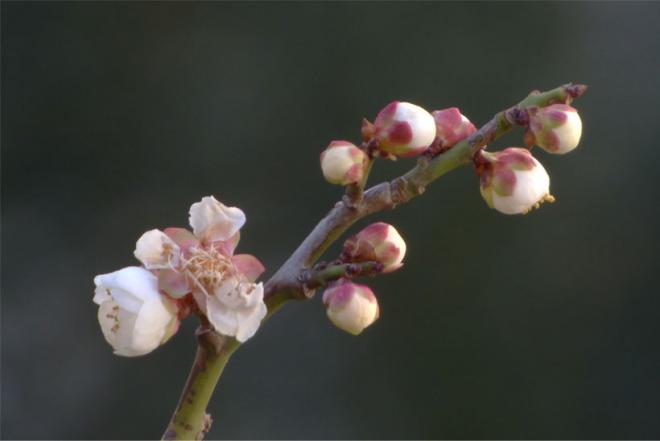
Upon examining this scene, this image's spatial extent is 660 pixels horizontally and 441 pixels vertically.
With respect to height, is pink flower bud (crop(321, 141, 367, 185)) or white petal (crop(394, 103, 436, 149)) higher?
white petal (crop(394, 103, 436, 149))

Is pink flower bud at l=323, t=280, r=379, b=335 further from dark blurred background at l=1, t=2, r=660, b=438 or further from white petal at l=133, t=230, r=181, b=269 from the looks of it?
dark blurred background at l=1, t=2, r=660, b=438

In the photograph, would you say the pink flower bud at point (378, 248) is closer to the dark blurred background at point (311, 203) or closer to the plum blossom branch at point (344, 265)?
the plum blossom branch at point (344, 265)

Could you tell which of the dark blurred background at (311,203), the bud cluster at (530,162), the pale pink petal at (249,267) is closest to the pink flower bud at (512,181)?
the bud cluster at (530,162)

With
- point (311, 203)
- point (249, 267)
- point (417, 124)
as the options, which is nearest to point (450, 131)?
point (417, 124)

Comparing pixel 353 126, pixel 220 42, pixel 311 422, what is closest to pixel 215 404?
pixel 311 422

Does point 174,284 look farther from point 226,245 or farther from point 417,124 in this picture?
point 417,124

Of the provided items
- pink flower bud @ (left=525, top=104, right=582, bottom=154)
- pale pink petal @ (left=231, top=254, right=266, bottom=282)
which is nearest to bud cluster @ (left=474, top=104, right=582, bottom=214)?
pink flower bud @ (left=525, top=104, right=582, bottom=154)
